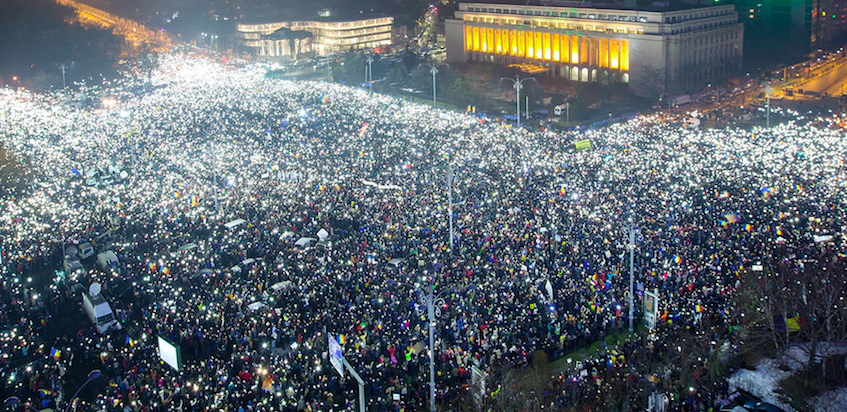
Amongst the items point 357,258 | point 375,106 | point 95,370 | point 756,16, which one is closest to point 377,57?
point 375,106

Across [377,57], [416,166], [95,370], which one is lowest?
[95,370]

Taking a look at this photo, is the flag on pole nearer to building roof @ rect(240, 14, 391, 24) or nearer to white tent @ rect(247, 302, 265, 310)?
white tent @ rect(247, 302, 265, 310)

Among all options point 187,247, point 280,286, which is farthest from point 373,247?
point 187,247

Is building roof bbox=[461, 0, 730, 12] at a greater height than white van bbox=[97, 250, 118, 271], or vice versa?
building roof bbox=[461, 0, 730, 12]

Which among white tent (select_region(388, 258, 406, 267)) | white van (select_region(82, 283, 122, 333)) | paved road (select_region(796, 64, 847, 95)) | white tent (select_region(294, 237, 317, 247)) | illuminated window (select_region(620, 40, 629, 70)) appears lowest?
white van (select_region(82, 283, 122, 333))

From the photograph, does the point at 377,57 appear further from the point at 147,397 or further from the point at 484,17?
the point at 147,397

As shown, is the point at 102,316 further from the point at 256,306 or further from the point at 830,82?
the point at 830,82

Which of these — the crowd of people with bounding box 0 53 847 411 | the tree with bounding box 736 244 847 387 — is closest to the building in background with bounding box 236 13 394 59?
the crowd of people with bounding box 0 53 847 411
